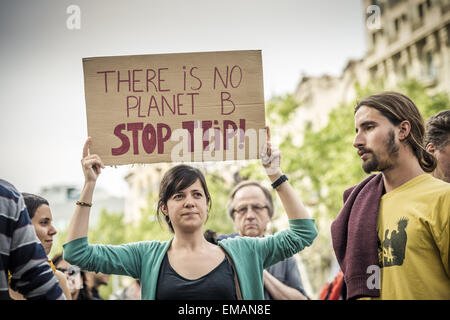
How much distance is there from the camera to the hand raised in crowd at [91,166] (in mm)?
2611

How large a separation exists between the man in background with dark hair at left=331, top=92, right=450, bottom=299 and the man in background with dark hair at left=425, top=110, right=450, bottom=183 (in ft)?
1.39

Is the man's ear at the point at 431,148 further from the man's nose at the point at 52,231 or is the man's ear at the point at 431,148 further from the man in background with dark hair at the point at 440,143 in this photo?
the man's nose at the point at 52,231

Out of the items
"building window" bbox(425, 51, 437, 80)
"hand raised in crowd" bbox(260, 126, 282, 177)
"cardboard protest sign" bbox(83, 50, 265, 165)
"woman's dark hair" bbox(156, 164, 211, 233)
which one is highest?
"building window" bbox(425, 51, 437, 80)

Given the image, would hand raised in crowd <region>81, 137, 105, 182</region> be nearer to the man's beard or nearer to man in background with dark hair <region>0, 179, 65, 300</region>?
man in background with dark hair <region>0, 179, 65, 300</region>

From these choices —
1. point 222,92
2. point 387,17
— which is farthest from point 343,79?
point 222,92

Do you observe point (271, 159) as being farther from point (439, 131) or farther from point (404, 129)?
point (439, 131)

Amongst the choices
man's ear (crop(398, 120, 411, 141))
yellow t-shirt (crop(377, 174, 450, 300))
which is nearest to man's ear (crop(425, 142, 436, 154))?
man's ear (crop(398, 120, 411, 141))

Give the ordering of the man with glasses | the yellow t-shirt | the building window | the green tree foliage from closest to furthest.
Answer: the yellow t-shirt
the man with glasses
the green tree foliage
the building window

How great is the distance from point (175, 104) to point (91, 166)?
22.4 inches

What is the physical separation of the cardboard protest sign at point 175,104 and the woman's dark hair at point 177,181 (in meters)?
0.09

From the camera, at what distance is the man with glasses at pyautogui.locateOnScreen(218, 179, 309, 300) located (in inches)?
144

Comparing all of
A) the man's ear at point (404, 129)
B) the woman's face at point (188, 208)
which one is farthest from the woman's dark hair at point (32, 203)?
the man's ear at point (404, 129)

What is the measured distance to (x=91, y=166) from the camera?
2.64m

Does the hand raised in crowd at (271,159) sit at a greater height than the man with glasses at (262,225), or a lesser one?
greater
